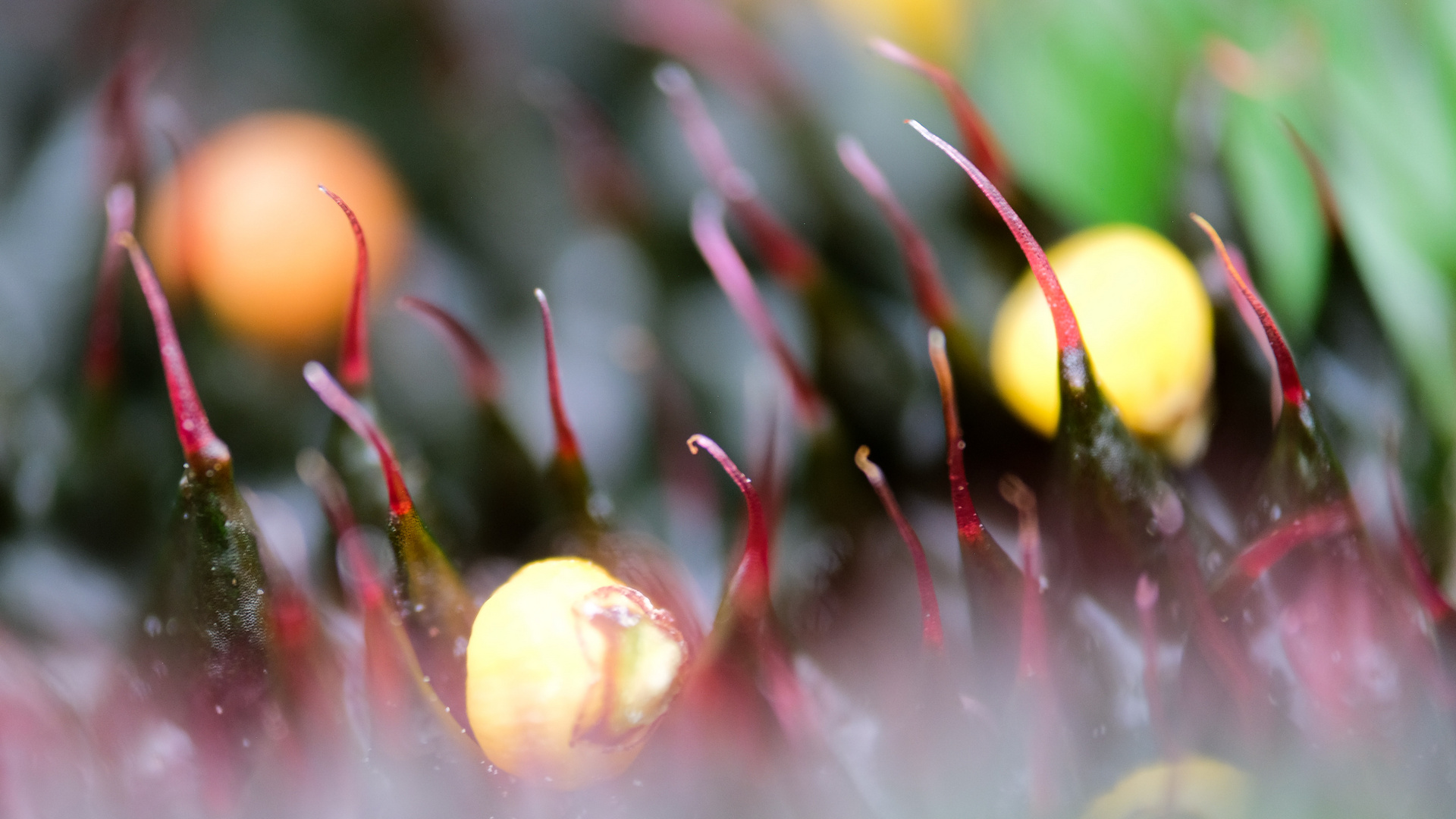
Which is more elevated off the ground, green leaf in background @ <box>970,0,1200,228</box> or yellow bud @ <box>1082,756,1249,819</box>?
green leaf in background @ <box>970,0,1200,228</box>

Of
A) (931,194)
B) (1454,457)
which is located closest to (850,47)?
(931,194)

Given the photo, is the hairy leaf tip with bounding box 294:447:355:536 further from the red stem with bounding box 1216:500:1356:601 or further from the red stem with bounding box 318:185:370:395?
the red stem with bounding box 1216:500:1356:601

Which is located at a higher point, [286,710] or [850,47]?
[850,47]

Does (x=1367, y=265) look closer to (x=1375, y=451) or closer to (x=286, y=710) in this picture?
(x=1375, y=451)

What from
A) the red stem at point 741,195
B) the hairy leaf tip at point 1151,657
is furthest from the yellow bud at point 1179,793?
the red stem at point 741,195

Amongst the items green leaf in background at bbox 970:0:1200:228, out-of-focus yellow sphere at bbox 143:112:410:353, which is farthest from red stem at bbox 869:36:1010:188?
out-of-focus yellow sphere at bbox 143:112:410:353
